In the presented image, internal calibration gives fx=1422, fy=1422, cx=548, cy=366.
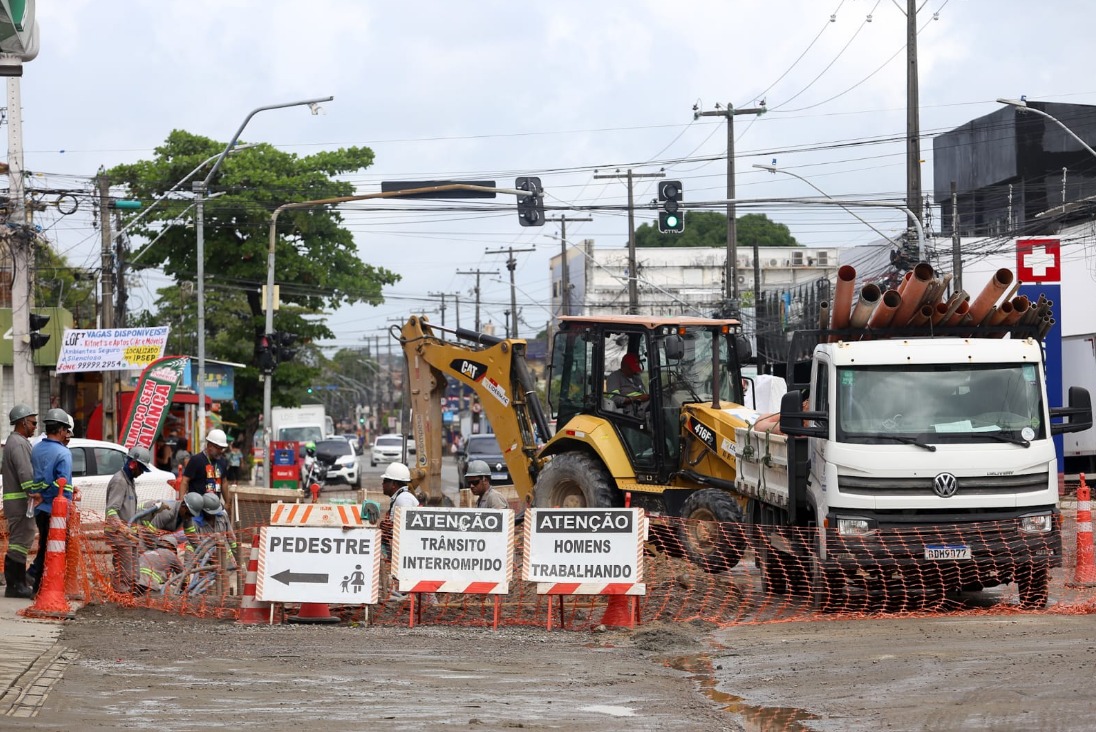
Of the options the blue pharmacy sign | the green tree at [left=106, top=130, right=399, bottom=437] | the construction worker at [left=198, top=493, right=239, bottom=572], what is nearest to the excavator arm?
the construction worker at [left=198, top=493, right=239, bottom=572]

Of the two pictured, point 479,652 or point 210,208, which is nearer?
point 479,652

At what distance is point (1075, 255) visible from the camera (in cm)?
3866

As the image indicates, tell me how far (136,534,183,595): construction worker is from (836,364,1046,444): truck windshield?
664cm

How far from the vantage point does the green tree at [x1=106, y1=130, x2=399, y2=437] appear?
49.0 m

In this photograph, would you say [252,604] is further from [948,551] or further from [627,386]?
[948,551]

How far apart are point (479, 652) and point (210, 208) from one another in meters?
39.7

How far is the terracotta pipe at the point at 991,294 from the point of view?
13833 mm

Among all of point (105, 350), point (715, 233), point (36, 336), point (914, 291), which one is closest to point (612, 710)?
point (914, 291)

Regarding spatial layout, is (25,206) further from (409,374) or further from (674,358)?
(674,358)

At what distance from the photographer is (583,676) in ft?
32.7

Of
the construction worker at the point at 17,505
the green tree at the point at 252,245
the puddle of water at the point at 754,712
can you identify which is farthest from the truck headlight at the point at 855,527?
the green tree at the point at 252,245

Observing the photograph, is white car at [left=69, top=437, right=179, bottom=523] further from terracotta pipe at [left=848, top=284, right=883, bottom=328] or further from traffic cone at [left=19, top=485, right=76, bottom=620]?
terracotta pipe at [left=848, top=284, right=883, bottom=328]

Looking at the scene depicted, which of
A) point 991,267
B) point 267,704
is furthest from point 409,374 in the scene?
point 991,267

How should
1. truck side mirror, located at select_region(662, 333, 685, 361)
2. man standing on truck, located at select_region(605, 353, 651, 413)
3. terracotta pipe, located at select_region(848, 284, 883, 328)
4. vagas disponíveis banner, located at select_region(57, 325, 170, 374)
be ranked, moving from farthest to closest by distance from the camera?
vagas disponíveis banner, located at select_region(57, 325, 170, 374) → man standing on truck, located at select_region(605, 353, 651, 413) → truck side mirror, located at select_region(662, 333, 685, 361) → terracotta pipe, located at select_region(848, 284, 883, 328)
